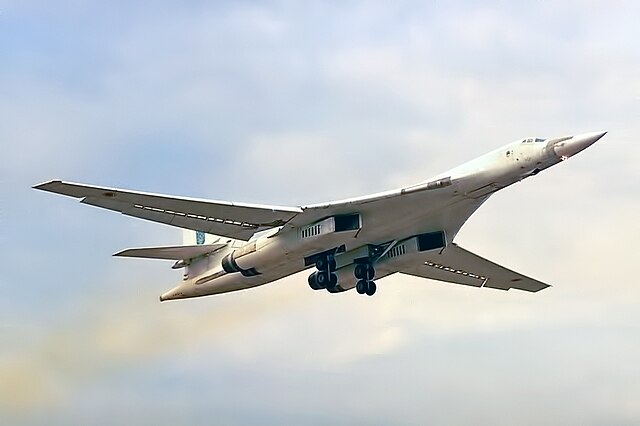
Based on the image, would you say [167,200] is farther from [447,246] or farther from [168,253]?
[447,246]

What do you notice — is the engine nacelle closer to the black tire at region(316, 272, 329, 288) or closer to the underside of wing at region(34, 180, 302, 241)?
the underside of wing at region(34, 180, 302, 241)

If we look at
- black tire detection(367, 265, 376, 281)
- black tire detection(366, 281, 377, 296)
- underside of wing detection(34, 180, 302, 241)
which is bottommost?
black tire detection(366, 281, 377, 296)

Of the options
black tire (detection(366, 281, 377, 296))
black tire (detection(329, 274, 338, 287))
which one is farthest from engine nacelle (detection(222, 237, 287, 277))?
black tire (detection(366, 281, 377, 296))

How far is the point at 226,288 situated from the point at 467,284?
1031 cm

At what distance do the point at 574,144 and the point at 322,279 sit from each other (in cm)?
1097

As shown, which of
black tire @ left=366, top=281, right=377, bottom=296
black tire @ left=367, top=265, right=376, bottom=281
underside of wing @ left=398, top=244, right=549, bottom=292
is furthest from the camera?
underside of wing @ left=398, top=244, right=549, bottom=292

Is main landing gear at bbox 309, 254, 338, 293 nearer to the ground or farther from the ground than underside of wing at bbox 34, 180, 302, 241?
nearer to the ground

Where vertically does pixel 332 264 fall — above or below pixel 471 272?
above

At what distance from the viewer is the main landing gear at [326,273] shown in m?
42.8

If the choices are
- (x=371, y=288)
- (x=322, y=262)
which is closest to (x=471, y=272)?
(x=371, y=288)

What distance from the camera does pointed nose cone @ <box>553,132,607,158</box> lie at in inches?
1425

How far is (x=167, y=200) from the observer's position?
39.6 m

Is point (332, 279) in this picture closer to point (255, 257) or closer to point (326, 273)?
point (326, 273)

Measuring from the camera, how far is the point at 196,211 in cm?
4047
